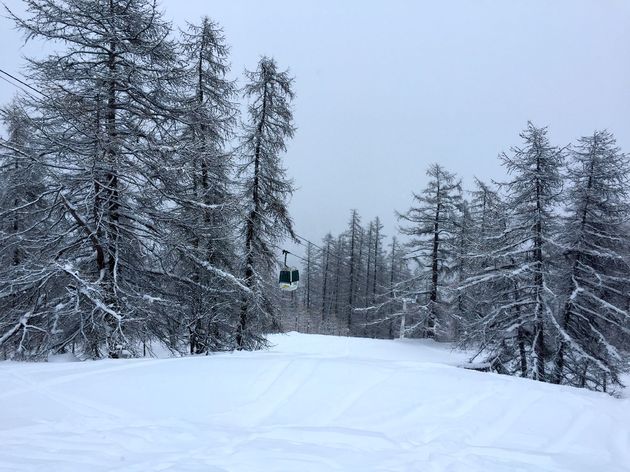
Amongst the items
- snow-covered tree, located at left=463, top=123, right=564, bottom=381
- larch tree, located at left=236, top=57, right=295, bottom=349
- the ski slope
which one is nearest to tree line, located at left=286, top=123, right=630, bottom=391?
snow-covered tree, located at left=463, top=123, right=564, bottom=381

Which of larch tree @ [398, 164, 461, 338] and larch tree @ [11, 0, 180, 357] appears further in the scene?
larch tree @ [398, 164, 461, 338]

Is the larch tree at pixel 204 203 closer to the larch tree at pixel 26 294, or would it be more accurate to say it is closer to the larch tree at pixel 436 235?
the larch tree at pixel 26 294

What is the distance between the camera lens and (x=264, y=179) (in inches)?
543

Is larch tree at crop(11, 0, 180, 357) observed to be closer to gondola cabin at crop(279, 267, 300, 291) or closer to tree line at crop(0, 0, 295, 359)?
tree line at crop(0, 0, 295, 359)

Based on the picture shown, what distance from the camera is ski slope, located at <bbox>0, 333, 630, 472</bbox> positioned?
3428mm

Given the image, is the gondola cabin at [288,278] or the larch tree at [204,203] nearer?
the larch tree at [204,203]

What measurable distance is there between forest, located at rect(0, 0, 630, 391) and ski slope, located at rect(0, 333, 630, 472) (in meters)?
2.77

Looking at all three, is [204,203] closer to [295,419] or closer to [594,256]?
[295,419]

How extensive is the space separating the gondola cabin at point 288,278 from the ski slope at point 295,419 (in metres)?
7.04

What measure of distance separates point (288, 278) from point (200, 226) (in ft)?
14.5

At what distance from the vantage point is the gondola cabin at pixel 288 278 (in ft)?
44.1

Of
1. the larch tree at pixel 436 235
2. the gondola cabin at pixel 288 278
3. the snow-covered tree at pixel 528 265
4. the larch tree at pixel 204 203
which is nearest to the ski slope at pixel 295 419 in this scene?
the larch tree at pixel 204 203

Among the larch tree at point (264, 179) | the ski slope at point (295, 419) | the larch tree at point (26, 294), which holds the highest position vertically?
the larch tree at point (264, 179)

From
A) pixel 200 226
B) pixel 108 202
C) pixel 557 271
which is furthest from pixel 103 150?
pixel 557 271
